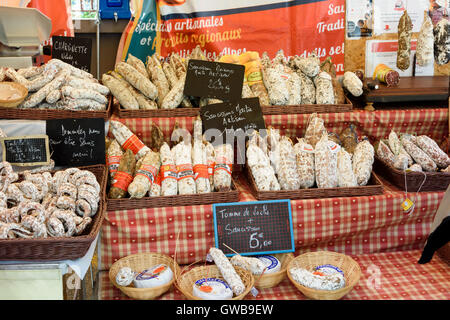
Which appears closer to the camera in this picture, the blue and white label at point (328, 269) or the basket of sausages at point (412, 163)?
the blue and white label at point (328, 269)

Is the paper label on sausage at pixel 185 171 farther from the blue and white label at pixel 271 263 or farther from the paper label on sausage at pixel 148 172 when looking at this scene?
the blue and white label at pixel 271 263

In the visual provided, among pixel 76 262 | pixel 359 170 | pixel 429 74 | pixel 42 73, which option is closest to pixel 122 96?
pixel 42 73

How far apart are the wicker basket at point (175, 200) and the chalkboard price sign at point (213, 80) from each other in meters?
0.72

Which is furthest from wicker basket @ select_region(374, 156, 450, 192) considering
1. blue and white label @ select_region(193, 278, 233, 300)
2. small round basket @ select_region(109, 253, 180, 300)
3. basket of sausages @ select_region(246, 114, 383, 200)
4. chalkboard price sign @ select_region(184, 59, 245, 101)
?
small round basket @ select_region(109, 253, 180, 300)

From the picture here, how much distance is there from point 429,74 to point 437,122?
0.71m

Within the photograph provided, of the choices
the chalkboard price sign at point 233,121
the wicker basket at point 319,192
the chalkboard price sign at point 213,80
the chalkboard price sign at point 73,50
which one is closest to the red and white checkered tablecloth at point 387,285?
the wicker basket at point 319,192

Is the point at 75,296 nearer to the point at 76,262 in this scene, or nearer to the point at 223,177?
the point at 76,262

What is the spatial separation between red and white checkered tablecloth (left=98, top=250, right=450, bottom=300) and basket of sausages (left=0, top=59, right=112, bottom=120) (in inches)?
36.9

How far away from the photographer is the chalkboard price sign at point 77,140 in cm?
245

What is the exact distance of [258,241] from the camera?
235 centimetres

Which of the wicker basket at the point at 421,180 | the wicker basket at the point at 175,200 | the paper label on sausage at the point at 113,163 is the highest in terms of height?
the paper label on sausage at the point at 113,163

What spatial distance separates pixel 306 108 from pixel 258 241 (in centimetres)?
95

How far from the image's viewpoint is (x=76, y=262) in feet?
5.88
